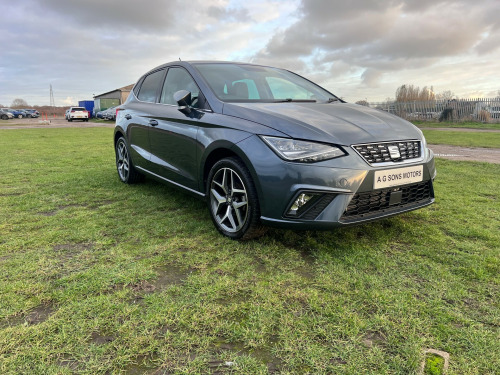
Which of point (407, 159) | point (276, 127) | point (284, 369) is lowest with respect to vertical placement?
point (284, 369)

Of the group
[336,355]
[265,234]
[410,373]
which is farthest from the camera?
[265,234]

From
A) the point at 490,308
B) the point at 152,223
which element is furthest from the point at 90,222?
the point at 490,308

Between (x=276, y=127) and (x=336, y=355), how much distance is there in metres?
1.60

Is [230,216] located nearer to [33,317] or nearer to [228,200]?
[228,200]

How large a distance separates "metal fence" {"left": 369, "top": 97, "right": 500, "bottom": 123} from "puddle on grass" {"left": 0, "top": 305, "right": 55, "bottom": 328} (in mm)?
18466

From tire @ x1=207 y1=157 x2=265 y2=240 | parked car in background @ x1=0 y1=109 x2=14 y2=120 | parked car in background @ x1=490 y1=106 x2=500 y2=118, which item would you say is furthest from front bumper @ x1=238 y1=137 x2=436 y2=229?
parked car in background @ x1=0 y1=109 x2=14 y2=120

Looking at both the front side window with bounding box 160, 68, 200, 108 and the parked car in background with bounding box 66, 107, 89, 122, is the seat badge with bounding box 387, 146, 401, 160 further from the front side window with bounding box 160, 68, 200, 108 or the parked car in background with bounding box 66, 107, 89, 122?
the parked car in background with bounding box 66, 107, 89, 122

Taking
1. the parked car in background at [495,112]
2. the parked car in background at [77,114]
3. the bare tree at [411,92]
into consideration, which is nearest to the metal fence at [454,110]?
the parked car in background at [495,112]

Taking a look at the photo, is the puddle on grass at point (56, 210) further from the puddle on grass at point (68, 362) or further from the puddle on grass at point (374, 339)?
the puddle on grass at point (374, 339)

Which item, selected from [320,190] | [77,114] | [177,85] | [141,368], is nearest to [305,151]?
[320,190]

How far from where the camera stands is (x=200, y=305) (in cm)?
204

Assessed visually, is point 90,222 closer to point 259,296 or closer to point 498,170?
point 259,296

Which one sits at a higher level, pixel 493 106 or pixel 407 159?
pixel 493 106

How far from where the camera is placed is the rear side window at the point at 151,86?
14.2 feet
